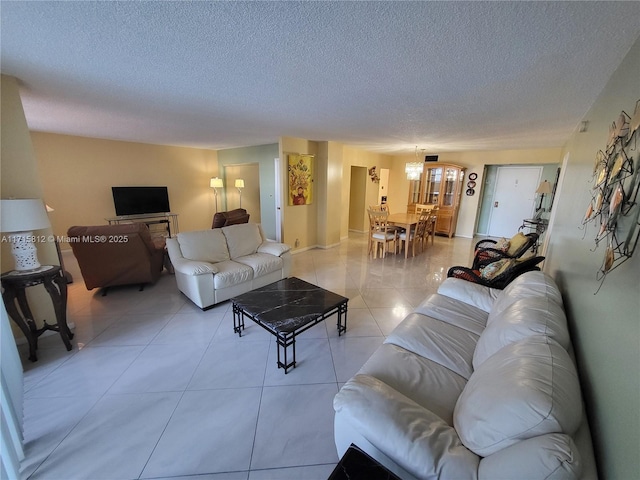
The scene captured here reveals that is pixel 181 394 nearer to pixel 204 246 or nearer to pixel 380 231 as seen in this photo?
pixel 204 246

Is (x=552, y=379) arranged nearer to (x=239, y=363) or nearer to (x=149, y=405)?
(x=239, y=363)

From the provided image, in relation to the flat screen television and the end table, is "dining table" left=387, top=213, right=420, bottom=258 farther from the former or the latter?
the flat screen television

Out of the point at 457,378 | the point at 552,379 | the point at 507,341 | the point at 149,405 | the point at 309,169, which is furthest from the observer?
the point at 309,169

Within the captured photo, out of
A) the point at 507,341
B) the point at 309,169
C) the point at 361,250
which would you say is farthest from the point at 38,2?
the point at 361,250

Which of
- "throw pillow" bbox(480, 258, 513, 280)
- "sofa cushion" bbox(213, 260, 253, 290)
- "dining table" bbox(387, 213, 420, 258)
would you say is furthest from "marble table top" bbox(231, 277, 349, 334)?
"dining table" bbox(387, 213, 420, 258)

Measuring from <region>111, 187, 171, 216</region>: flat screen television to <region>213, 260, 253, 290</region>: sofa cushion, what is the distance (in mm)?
3818

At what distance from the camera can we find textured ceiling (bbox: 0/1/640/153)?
122cm

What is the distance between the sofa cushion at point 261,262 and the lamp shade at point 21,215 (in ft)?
6.09

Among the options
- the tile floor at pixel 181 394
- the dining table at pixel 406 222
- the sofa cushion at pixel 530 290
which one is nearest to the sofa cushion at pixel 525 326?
the sofa cushion at pixel 530 290

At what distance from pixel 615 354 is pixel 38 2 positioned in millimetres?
2806

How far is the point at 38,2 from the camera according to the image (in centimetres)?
117

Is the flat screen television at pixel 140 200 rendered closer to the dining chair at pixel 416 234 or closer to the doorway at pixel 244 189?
the doorway at pixel 244 189

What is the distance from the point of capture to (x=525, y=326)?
130 centimetres

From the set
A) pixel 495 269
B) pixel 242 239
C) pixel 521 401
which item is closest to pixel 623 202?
pixel 521 401
